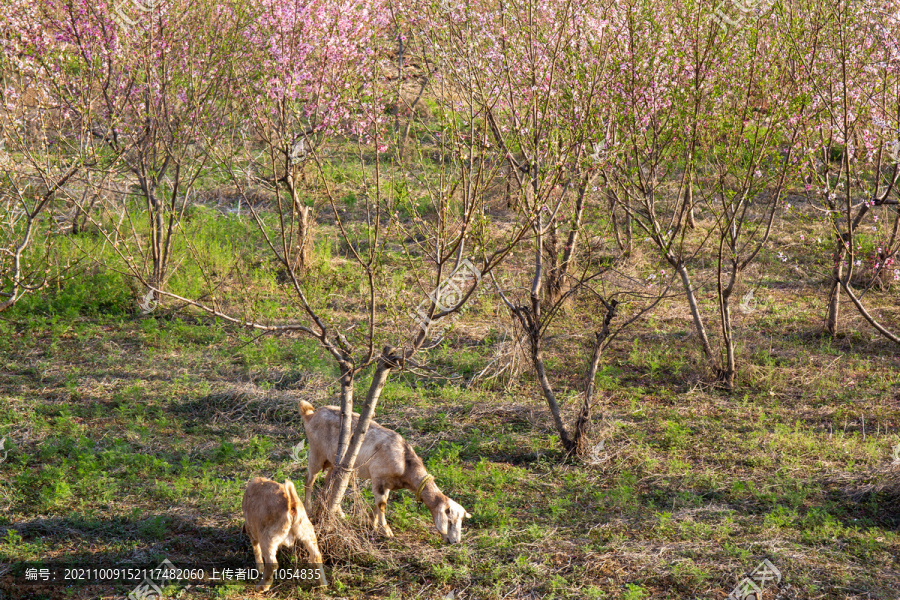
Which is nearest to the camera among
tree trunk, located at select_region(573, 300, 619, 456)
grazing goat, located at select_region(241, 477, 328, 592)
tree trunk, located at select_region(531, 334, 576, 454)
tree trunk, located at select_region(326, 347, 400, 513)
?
grazing goat, located at select_region(241, 477, 328, 592)

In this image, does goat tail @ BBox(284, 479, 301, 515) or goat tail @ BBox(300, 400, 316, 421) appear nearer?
goat tail @ BBox(284, 479, 301, 515)

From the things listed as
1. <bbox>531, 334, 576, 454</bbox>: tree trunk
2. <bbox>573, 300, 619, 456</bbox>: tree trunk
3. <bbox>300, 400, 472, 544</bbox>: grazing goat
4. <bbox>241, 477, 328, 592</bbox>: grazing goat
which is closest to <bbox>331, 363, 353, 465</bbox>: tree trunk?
<bbox>300, 400, 472, 544</bbox>: grazing goat

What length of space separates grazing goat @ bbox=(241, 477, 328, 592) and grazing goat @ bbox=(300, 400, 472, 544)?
2.10 ft

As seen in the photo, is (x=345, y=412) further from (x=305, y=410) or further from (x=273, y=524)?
(x=273, y=524)

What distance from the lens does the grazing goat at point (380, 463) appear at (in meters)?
5.09

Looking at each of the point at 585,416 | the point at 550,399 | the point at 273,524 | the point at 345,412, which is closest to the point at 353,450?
the point at 345,412

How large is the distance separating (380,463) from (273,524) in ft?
3.05

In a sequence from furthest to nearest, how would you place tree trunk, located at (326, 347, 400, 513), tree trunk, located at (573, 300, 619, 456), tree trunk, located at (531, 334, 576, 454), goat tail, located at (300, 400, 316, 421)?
tree trunk, located at (573, 300, 619, 456) < tree trunk, located at (531, 334, 576, 454) < goat tail, located at (300, 400, 316, 421) < tree trunk, located at (326, 347, 400, 513)

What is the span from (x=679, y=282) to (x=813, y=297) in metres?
1.75

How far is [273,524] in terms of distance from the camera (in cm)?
452

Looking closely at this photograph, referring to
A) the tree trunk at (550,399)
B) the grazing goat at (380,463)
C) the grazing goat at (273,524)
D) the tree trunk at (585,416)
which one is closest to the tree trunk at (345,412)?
the grazing goat at (380,463)

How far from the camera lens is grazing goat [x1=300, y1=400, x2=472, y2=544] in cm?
509

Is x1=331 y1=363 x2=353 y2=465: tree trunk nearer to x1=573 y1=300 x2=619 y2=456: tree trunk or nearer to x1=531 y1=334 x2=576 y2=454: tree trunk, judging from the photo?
x1=531 y1=334 x2=576 y2=454: tree trunk

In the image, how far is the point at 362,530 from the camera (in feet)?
16.8
